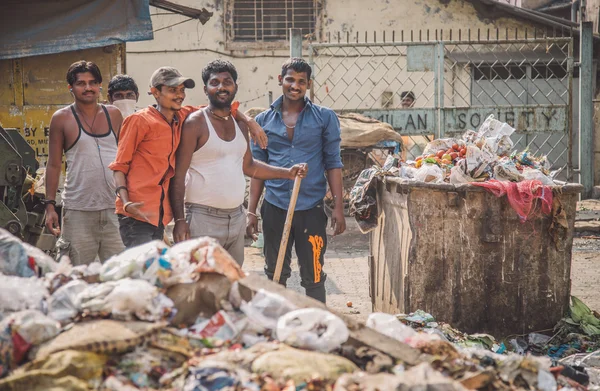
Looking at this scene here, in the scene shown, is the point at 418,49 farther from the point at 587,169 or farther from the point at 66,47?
the point at 66,47

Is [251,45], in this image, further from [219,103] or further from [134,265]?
[134,265]

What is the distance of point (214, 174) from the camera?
14.9 ft

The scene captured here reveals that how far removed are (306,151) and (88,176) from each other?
1.46 m

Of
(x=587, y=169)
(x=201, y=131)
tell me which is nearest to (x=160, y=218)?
(x=201, y=131)

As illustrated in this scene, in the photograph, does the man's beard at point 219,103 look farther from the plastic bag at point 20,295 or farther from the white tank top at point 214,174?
the plastic bag at point 20,295

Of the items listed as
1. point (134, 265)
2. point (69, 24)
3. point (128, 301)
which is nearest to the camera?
point (128, 301)

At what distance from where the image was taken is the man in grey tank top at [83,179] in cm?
478

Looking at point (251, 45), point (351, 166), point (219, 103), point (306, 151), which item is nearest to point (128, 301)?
point (219, 103)

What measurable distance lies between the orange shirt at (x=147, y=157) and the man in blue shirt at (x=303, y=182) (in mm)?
969

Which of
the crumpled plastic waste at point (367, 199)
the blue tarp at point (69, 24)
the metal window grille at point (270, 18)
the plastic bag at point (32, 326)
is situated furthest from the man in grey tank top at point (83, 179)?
the metal window grille at point (270, 18)

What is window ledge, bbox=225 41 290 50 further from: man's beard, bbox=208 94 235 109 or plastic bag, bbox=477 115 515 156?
man's beard, bbox=208 94 235 109

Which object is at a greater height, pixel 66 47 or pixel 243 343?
pixel 66 47

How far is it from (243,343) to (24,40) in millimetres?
8250

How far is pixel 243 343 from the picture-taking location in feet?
10.7
